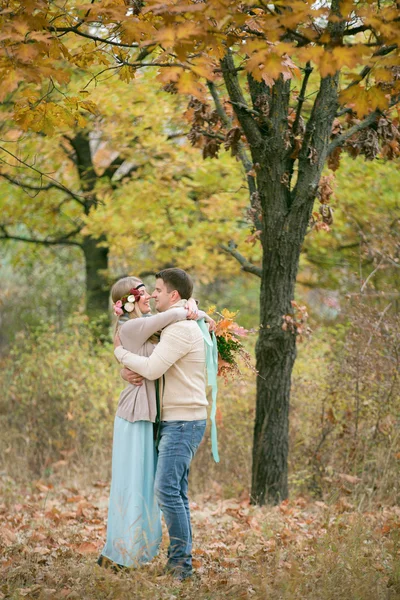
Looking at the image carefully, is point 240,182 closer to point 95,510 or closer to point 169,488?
point 95,510

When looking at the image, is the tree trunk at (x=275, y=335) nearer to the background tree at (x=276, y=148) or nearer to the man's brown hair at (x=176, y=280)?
the background tree at (x=276, y=148)

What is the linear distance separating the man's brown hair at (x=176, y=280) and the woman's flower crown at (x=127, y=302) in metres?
0.19

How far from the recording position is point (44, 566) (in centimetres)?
462

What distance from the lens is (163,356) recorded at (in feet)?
13.9

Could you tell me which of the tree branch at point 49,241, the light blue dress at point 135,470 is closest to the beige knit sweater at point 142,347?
the light blue dress at point 135,470

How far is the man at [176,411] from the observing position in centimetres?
427

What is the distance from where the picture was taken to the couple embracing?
14.1ft

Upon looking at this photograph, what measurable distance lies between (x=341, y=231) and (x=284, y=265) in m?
7.07

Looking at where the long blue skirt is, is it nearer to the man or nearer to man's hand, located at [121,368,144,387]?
the man

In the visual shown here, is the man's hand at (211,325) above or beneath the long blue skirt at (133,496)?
above

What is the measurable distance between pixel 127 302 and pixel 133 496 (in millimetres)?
1150

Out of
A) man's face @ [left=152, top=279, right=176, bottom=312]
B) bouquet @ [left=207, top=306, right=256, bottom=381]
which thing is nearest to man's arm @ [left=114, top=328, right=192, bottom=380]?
man's face @ [left=152, top=279, right=176, bottom=312]

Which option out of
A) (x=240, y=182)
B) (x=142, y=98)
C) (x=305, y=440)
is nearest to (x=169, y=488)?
(x=305, y=440)

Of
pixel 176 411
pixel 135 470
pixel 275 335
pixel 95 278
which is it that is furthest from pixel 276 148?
pixel 95 278
